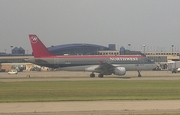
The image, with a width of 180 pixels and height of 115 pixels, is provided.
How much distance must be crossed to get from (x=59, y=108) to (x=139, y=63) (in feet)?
138

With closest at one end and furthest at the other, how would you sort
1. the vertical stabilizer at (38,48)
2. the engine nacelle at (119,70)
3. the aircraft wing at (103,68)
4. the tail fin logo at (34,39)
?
1. the engine nacelle at (119,70)
2. the aircraft wing at (103,68)
3. the vertical stabilizer at (38,48)
4. the tail fin logo at (34,39)

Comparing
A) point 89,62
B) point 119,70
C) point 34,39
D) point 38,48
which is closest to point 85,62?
point 89,62

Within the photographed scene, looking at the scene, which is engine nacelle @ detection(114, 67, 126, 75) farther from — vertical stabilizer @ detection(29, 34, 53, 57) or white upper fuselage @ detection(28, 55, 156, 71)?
vertical stabilizer @ detection(29, 34, 53, 57)

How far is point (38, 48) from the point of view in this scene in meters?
62.2

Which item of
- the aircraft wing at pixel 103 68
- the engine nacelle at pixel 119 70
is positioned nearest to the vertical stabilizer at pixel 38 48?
the aircraft wing at pixel 103 68

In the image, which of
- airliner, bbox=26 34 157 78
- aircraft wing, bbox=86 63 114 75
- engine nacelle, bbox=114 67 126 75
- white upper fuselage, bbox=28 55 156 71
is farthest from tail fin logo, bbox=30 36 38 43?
engine nacelle, bbox=114 67 126 75

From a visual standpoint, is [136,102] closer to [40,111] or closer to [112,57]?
[40,111]

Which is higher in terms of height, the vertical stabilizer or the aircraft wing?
the vertical stabilizer

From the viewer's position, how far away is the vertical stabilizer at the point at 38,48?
6119 cm

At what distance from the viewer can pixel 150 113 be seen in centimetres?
1816

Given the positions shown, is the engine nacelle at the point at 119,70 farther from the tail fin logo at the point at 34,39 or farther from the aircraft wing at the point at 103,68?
the tail fin logo at the point at 34,39

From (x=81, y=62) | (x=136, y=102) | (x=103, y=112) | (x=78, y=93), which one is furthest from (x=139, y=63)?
(x=103, y=112)

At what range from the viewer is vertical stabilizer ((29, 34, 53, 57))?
2409 inches

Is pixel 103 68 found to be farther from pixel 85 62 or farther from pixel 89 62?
pixel 85 62
